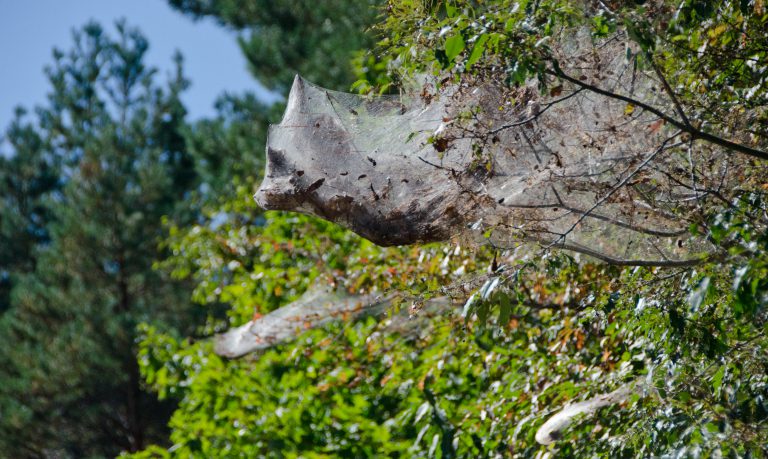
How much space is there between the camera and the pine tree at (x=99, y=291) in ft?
48.2

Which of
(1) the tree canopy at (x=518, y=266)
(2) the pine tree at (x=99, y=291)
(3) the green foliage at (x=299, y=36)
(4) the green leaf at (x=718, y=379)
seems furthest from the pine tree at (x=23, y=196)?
(4) the green leaf at (x=718, y=379)

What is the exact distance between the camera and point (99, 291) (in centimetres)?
1531

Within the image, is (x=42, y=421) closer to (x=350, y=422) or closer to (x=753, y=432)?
(x=350, y=422)

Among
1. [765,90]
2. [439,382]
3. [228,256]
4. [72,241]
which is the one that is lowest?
[765,90]

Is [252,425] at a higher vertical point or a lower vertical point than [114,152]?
lower

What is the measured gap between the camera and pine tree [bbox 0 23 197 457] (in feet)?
48.2

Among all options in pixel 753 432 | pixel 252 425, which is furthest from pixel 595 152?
pixel 252 425

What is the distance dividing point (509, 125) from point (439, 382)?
3035 mm

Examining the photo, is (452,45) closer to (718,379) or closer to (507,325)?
(718,379)

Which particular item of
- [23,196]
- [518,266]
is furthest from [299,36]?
[518,266]

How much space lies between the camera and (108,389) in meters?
15.1

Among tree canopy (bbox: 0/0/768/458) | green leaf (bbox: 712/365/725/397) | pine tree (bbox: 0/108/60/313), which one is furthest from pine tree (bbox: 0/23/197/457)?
green leaf (bbox: 712/365/725/397)

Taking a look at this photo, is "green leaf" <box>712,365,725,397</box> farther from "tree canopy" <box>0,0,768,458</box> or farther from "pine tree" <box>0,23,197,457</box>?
"pine tree" <box>0,23,197,457</box>

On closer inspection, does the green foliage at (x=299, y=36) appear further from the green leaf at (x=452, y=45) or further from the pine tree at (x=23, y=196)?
the green leaf at (x=452, y=45)
